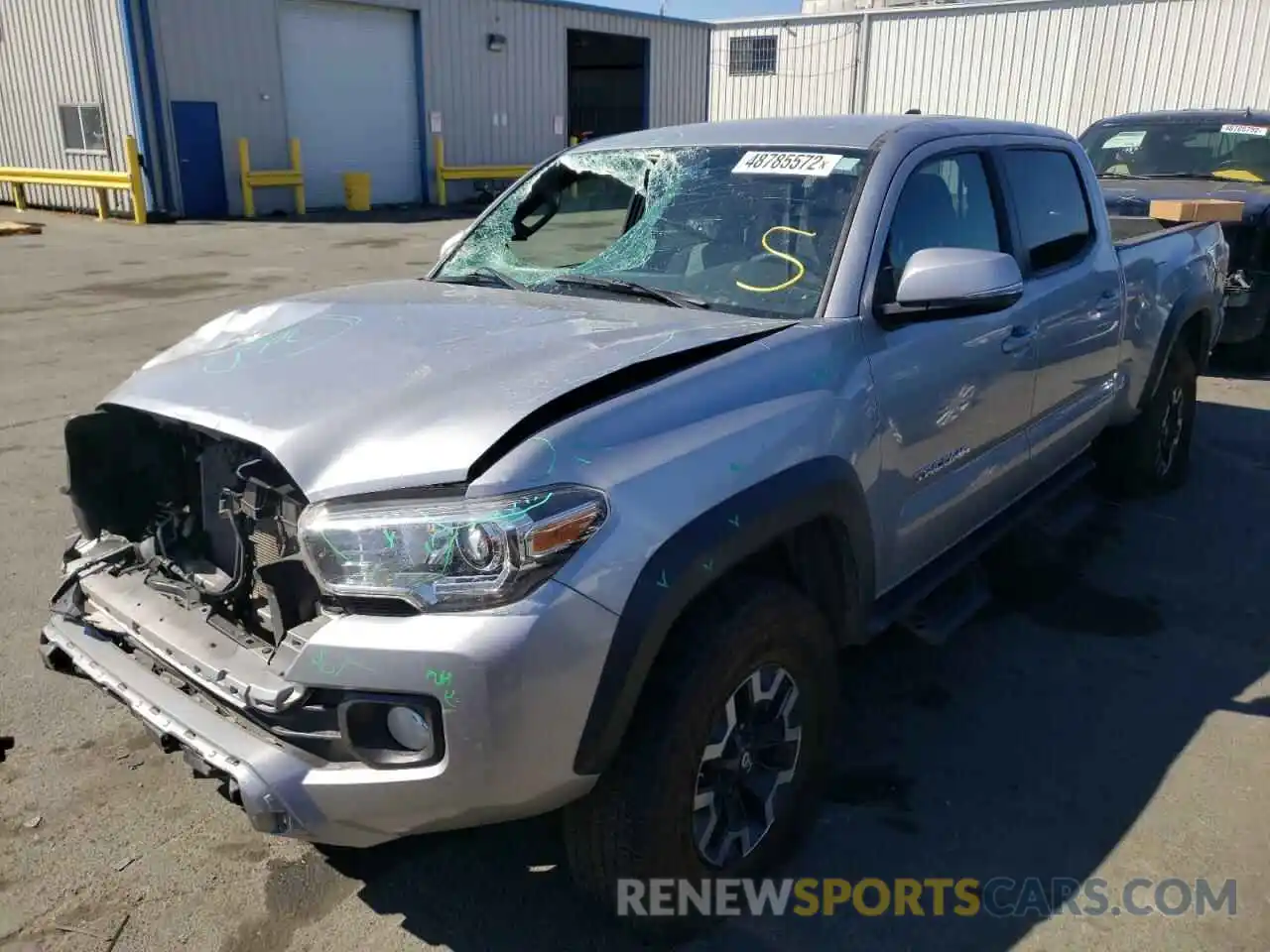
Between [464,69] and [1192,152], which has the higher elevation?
[464,69]

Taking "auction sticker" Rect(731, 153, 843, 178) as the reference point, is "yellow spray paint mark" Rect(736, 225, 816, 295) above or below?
below

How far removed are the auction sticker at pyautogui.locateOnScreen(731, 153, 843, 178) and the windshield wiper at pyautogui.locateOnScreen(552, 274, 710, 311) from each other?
1.72ft

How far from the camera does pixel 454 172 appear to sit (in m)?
24.3

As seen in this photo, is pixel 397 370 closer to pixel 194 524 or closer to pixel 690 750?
pixel 194 524

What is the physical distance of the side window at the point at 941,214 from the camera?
309cm

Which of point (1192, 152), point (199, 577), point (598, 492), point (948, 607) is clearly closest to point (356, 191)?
point (1192, 152)

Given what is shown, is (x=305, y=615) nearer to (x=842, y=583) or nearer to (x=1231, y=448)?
(x=842, y=583)

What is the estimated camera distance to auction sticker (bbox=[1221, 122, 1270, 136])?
8336mm

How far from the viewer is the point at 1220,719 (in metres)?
3.44

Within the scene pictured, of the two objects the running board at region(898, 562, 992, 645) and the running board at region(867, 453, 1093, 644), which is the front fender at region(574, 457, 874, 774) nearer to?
the running board at region(867, 453, 1093, 644)

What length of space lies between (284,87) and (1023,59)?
49.3 feet

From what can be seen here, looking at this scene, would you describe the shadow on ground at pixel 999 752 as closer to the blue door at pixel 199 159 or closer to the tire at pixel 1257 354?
the tire at pixel 1257 354

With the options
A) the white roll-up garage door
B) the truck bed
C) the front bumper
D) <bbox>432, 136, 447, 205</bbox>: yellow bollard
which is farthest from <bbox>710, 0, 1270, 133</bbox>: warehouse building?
the front bumper

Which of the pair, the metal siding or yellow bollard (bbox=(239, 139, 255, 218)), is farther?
yellow bollard (bbox=(239, 139, 255, 218))
